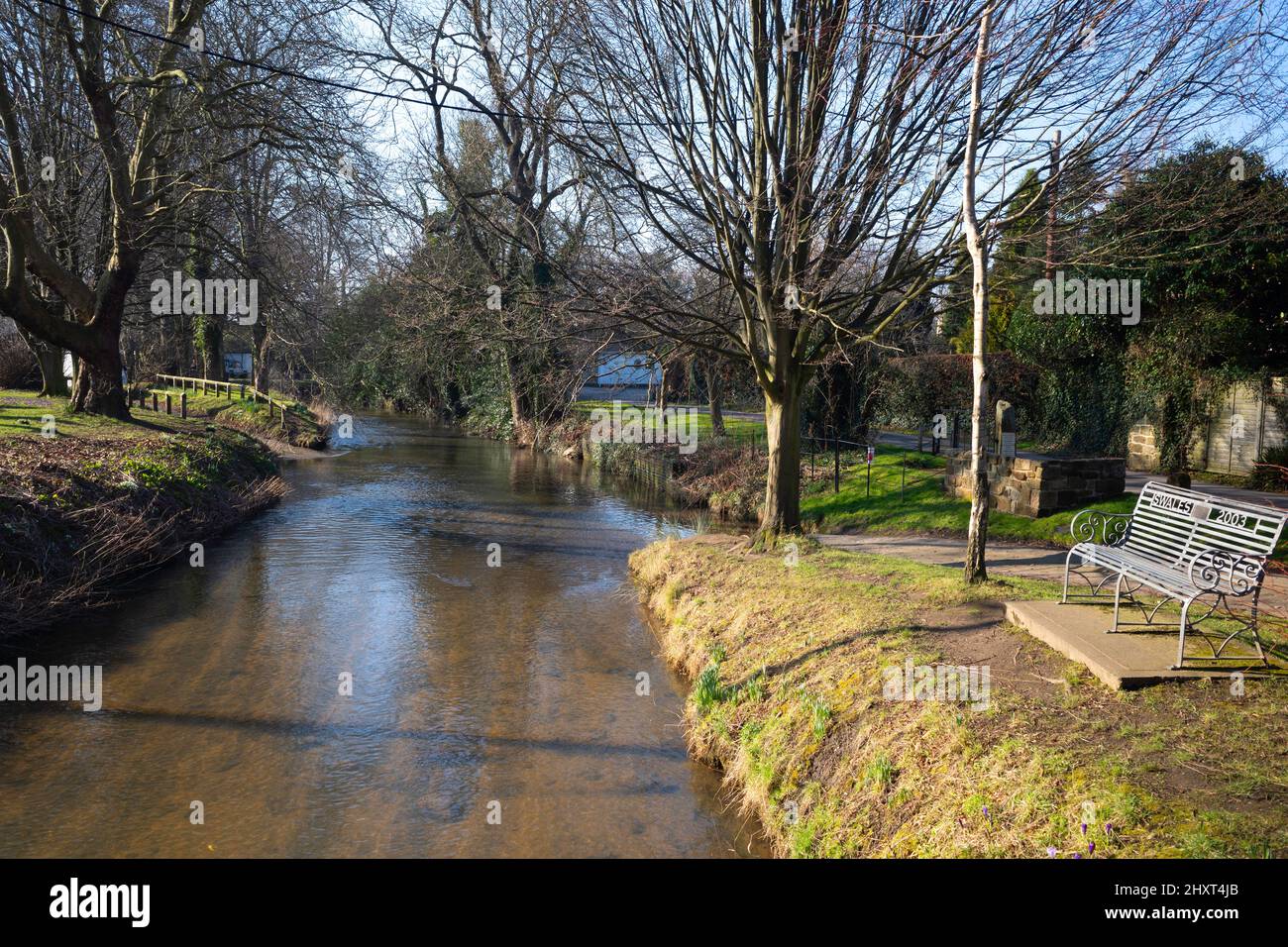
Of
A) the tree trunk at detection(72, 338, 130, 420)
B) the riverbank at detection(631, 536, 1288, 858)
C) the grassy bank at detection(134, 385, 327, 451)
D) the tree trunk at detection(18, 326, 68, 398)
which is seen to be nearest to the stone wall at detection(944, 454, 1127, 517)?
the riverbank at detection(631, 536, 1288, 858)

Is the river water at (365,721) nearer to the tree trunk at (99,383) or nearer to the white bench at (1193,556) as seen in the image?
the white bench at (1193,556)

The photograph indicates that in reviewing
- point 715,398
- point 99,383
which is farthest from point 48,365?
point 715,398

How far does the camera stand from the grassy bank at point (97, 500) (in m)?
10.7

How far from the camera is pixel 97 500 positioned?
1285cm

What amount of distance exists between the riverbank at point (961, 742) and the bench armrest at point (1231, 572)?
2.06ft

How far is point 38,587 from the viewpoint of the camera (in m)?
10.4

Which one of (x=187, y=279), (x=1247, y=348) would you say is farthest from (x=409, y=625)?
(x=187, y=279)

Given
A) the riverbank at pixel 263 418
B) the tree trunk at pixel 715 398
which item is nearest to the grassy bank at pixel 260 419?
the riverbank at pixel 263 418

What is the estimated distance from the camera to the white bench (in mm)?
5664

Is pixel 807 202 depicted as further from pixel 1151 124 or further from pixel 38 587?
pixel 38 587

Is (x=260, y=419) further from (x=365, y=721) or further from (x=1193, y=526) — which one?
(x=1193, y=526)

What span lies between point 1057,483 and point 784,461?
14.9 feet

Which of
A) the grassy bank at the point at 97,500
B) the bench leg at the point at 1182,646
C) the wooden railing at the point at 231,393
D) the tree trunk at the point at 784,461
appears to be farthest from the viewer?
the wooden railing at the point at 231,393
